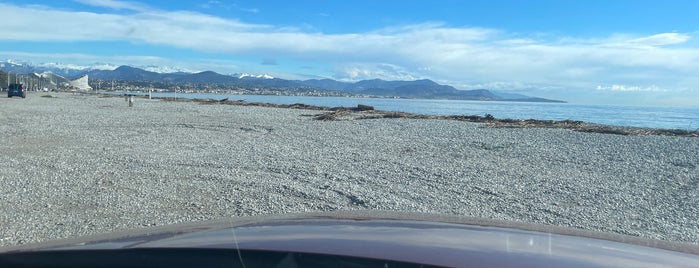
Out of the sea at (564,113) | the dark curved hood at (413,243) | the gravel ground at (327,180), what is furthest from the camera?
the sea at (564,113)

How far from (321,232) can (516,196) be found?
7.91 m

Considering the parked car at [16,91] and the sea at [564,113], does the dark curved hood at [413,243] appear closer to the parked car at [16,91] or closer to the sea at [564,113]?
the sea at [564,113]

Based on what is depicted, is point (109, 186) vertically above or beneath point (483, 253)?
beneath

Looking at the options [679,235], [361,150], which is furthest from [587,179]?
[361,150]

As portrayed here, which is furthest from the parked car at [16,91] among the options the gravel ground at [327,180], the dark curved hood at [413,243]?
the dark curved hood at [413,243]

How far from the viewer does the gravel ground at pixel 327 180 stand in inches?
328

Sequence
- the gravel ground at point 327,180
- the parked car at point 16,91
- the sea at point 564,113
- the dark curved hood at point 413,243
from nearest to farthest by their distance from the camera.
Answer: the dark curved hood at point 413,243 < the gravel ground at point 327,180 < the sea at point 564,113 < the parked car at point 16,91

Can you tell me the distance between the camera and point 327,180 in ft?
37.4

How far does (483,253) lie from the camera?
2584 mm

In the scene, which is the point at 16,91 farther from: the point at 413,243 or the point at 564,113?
the point at 413,243

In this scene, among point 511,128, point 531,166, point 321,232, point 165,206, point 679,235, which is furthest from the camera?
point 511,128

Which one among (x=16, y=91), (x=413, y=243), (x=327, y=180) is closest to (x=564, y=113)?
(x=327, y=180)

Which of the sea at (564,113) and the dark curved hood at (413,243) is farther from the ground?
the dark curved hood at (413,243)

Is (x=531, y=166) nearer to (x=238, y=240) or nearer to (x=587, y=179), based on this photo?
(x=587, y=179)
